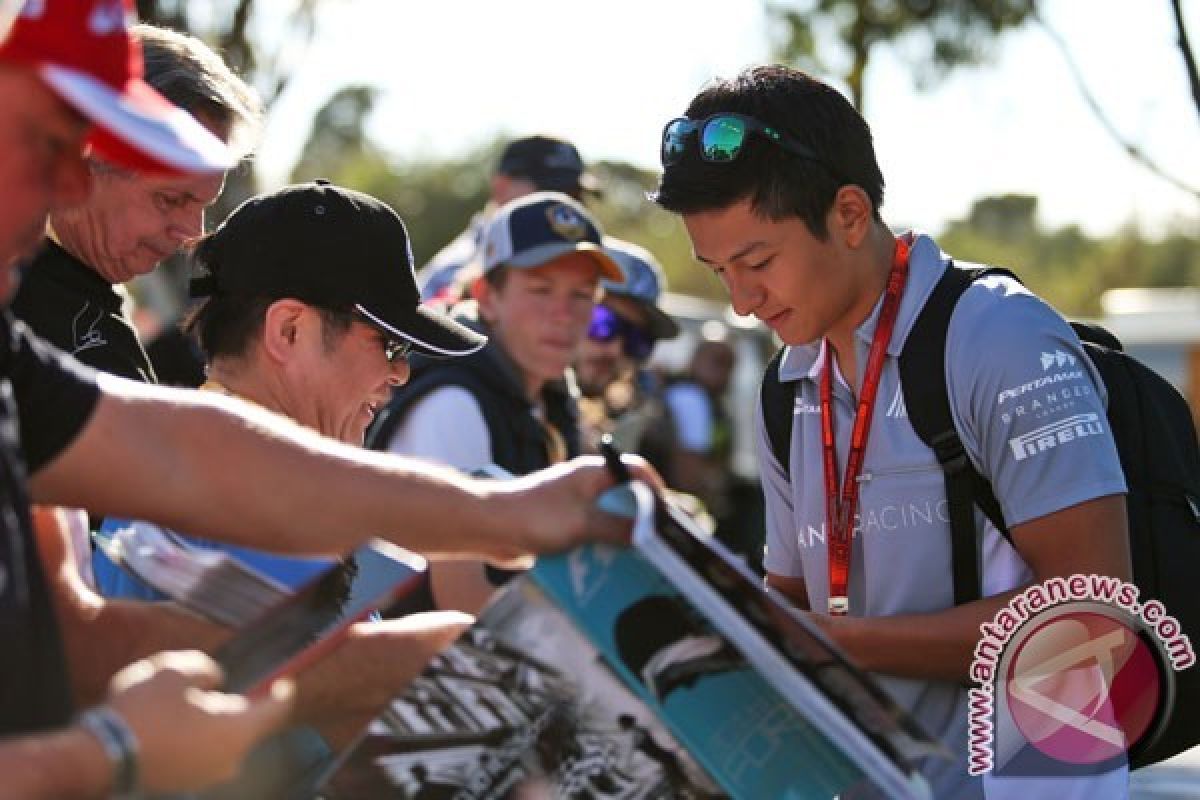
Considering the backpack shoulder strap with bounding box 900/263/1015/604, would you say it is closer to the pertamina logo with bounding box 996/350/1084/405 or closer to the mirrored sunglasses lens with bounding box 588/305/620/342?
the pertamina logo with bounding box 996/350/1084/405

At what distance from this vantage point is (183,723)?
172 cm

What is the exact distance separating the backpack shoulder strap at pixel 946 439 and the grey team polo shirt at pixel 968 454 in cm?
2

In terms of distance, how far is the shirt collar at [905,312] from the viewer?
9.60ft

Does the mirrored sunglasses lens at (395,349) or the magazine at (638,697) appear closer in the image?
the magazine at (638,697)

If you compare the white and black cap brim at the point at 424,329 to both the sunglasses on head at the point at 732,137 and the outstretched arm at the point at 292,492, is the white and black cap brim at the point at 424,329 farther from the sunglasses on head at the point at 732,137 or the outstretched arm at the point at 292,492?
the outstretched arm at the point at 292,492

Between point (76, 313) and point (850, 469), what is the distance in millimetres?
1587

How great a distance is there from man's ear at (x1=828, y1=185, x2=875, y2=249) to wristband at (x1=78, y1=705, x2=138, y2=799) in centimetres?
171

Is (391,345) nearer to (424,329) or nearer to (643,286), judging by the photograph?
(424,329)

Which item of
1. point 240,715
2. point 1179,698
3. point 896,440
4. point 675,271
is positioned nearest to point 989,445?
point 896,440

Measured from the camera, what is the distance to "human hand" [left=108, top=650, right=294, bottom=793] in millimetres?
1704

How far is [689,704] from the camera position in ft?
6.98

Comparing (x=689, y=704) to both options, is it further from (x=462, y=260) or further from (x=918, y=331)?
(x=462, y=260)

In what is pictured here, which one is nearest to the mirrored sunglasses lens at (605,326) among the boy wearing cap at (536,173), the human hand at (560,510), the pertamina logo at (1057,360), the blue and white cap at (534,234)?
the boy wearing cap at (536,173)

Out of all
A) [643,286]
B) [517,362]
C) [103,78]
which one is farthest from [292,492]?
[643,286]
